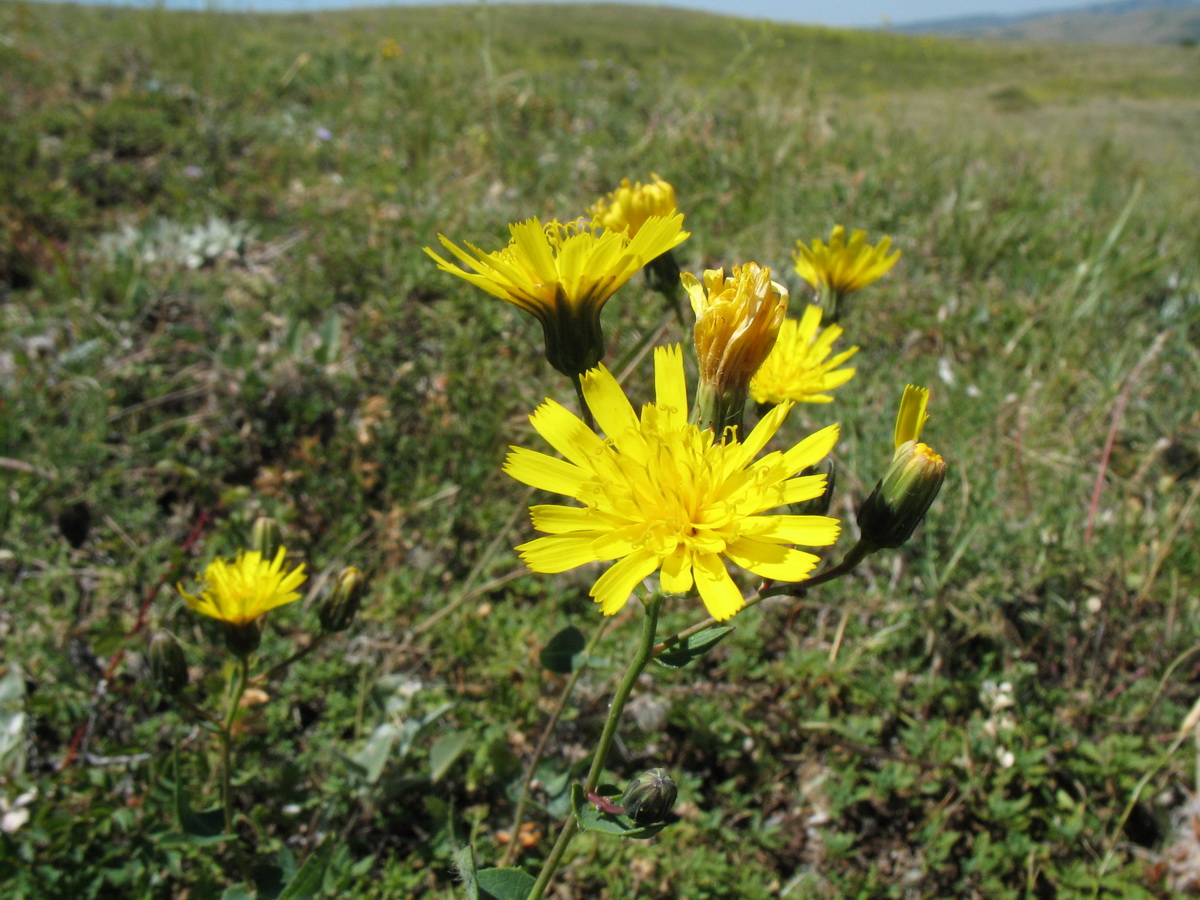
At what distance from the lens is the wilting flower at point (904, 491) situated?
1.22 meters

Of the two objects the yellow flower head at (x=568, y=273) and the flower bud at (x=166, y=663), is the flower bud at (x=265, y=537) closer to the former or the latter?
the flower bud at (x=166, y=663)

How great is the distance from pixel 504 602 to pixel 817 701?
3.59ft

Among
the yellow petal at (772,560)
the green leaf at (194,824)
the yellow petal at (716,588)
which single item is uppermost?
A: the yellow petal at (772,560)

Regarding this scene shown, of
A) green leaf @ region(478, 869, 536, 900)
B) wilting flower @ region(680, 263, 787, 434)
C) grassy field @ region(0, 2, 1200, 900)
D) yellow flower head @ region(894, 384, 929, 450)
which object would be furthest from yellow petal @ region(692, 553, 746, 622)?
grassy field @ region(0, 2, 1200, 900)

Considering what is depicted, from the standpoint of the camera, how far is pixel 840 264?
84.3 inches

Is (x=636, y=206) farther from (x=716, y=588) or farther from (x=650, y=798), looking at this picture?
(x=650, y=798)

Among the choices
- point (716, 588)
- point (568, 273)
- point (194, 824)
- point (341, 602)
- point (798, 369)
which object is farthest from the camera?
point (798, 369)

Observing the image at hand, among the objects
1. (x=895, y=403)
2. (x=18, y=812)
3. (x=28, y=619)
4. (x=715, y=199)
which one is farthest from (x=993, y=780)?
(x=715, y=199)

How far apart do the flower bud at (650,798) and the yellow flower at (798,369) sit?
0.93 m

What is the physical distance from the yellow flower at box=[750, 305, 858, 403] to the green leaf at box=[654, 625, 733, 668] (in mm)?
745

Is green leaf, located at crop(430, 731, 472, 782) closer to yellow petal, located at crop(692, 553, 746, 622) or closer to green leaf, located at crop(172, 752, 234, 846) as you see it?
green leaf, located at crop(172, 752, 234, 846)

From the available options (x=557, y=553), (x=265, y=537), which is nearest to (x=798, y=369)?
(x=557, y=553)

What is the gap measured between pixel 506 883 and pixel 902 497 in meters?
1.00

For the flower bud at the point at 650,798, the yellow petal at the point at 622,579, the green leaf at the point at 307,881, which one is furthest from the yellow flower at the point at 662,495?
the green leaf at the point at 307,881
